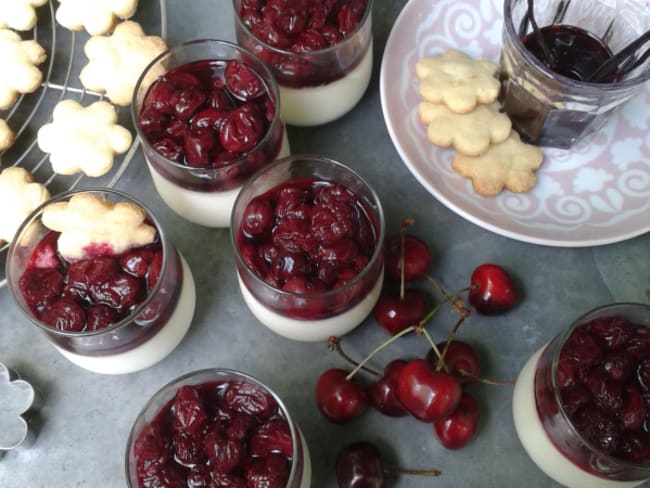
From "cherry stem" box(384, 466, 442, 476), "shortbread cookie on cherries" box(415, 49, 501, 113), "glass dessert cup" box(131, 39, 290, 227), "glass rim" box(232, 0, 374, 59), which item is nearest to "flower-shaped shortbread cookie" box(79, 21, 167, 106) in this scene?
"glass dessert cup" box(131, 39, 290, 227)

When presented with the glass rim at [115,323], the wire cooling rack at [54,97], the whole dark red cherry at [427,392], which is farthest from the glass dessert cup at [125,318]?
the whole dark red cherry at [427,392]

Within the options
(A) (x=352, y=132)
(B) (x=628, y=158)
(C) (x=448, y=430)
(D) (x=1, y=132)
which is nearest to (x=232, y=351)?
(C) (x=448, y=430)

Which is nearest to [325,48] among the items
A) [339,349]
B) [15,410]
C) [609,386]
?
[339,349]

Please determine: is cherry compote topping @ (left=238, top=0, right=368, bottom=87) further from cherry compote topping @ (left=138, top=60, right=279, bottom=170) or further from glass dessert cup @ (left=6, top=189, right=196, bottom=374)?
glass dessert cup @ (left=6, top=189, right=196, bottom=374)

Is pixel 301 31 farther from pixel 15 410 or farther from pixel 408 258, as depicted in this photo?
pixel 15 410

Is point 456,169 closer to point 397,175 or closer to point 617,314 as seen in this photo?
point 397,175

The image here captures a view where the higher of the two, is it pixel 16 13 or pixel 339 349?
pixel 16 13

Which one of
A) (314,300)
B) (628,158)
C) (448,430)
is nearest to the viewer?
(314,300)
